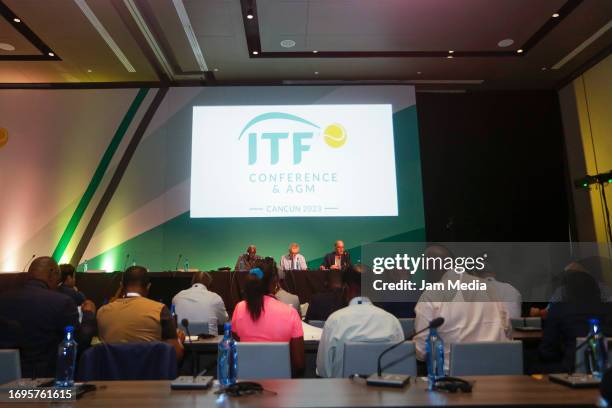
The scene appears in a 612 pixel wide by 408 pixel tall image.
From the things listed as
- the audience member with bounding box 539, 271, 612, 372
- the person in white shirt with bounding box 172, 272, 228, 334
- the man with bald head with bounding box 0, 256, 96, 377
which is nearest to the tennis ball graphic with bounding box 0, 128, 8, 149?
the person in white shirt with bounding box 172, 272, 228, 334

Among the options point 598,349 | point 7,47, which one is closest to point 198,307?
point 598,349

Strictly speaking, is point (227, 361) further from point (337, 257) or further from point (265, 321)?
point (337, 257)

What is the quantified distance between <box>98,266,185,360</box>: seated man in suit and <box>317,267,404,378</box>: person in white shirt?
0.77 m

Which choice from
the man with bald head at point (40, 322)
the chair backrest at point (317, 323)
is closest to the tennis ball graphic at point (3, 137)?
the man with bald head at point (40, 322)

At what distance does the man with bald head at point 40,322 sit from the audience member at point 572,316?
2415 mm

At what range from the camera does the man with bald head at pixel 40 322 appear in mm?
2367

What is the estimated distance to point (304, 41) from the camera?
6828 mm

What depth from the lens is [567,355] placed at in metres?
2.28

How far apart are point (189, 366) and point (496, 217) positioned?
644 centimetres

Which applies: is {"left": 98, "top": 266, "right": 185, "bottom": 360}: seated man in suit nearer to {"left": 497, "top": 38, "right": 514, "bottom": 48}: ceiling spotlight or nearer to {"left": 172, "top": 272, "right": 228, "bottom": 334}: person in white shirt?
{"left": 172, "top": 272, "right": 228, "bottom": 334}: person in white shirt

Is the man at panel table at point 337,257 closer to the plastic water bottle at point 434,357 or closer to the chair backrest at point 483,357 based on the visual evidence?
the chair backrest at point 483,357

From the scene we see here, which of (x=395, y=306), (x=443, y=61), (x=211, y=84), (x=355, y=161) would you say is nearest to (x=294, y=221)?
(x=355, y=161)

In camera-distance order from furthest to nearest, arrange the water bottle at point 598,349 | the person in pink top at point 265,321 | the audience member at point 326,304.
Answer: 1. the audience member at point 326,304
2. the person in pink top at point 265,321
3. the water bottle at point 598,349

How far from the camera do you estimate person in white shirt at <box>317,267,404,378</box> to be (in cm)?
229
